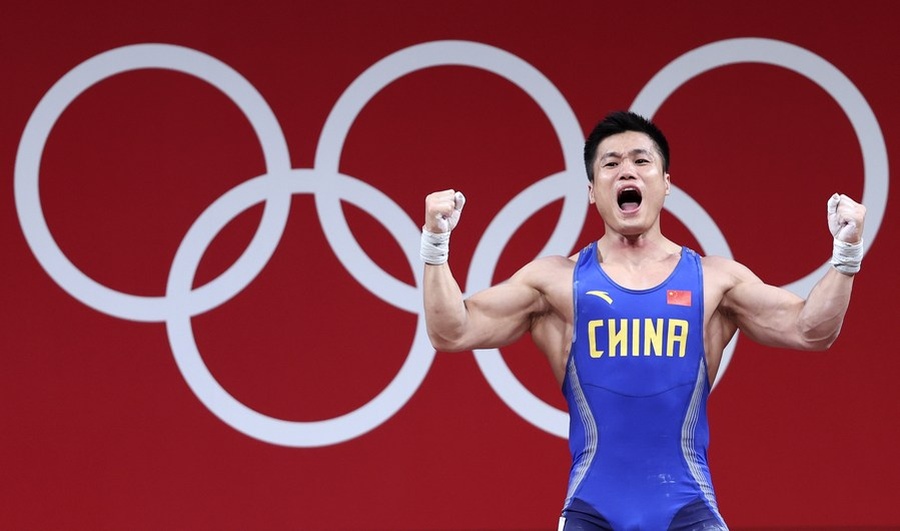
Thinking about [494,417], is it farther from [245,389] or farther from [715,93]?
[715,93]

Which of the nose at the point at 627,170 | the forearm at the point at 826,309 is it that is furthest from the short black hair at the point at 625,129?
the forearm at the point at 826,309

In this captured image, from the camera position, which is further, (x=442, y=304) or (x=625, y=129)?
(x=625, y=129)

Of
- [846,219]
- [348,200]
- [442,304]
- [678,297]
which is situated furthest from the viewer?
[348,200]

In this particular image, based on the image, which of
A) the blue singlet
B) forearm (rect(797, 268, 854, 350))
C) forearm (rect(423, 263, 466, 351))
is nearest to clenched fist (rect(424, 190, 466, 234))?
forearm (rect(423, 263, 466, 351))

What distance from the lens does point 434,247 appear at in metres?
3.39

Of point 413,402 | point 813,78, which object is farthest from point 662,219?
point 413,402

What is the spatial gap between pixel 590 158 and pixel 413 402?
2160 mm

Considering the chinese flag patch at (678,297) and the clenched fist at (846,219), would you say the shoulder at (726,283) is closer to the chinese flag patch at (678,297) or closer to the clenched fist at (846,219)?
the chinese flag patch at (678,297)

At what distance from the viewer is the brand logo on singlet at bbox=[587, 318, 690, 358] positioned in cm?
345

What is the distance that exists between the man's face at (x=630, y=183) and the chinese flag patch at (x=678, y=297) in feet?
0.73

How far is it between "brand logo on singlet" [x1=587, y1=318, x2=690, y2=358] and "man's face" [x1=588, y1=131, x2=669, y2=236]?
1.02ft

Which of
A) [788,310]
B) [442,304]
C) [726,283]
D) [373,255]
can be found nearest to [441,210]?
[442,304]

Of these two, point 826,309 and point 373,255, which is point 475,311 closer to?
point 826,309

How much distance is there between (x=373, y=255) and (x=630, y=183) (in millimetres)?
2221
